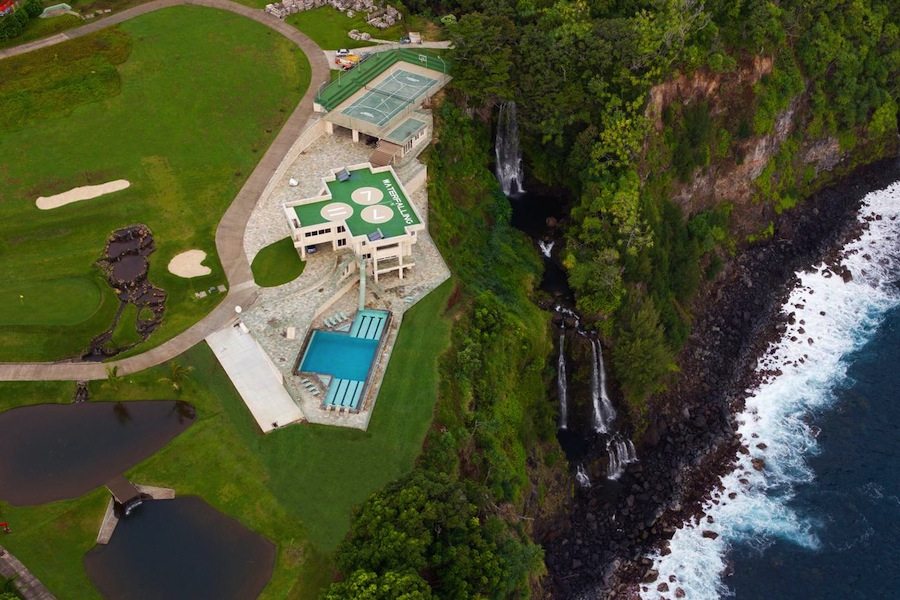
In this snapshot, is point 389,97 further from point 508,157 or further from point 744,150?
point 744,150

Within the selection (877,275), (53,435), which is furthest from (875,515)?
(53,435)

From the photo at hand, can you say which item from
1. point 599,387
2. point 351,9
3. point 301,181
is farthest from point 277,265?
point 351,9

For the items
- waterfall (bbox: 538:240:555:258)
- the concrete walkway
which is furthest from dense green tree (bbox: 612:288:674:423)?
the concrete walkway

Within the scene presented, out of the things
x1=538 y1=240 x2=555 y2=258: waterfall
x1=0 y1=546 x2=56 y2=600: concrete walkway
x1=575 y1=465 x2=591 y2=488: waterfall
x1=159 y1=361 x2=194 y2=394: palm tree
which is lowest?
x1=575 y1=465 x2=591 y2=488: waterfall

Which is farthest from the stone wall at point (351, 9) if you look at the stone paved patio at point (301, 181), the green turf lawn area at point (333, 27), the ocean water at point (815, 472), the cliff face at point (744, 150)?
the ocean water at point (815, 472)

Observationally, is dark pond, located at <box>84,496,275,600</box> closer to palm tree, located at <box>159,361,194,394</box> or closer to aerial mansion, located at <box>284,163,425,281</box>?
palm tree, located at <box>159,361,194,394</box>

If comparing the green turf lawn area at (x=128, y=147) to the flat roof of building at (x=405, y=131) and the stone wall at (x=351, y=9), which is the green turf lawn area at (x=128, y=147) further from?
the flat roof of building at (x=405, y=131)
